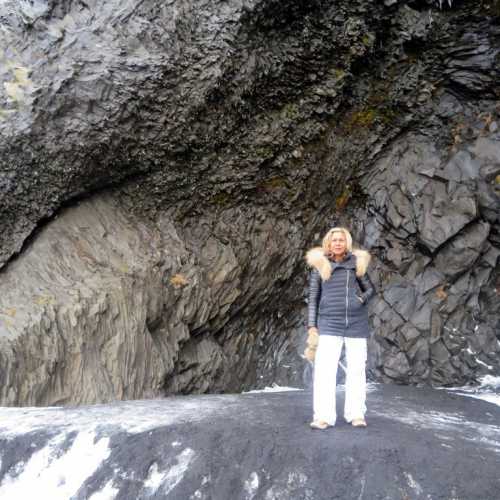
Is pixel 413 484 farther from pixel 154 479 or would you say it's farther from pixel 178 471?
pixel 154 479

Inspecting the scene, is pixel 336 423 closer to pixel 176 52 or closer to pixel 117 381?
pixel 117 381

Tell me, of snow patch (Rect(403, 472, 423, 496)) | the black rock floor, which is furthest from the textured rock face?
snow patch (Rect(403, 472, 423, 496))

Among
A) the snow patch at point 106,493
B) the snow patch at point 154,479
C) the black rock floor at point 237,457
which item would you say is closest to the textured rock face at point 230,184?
the black rock floor at point 237,457

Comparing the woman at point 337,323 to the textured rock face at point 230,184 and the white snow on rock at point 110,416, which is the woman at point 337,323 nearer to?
the white snow on rock at point 110,416

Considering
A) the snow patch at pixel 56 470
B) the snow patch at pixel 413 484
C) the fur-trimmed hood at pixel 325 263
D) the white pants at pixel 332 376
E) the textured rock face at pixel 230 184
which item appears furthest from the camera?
the textured rock face at pixel 230 184

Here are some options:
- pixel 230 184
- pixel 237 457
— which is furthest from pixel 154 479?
pixel 230 184

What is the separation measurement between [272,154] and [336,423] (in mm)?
5324

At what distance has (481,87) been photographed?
8.82 metres

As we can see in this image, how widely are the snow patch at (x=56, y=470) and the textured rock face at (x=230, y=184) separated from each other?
5.36 feet

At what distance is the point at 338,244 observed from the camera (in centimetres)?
402

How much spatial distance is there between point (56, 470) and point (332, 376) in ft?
6.83

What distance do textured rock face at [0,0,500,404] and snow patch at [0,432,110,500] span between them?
1.63 meters

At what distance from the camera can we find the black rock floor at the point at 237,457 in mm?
3145

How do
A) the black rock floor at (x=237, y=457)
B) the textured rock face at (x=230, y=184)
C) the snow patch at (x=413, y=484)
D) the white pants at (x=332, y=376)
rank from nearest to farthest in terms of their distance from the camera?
the snow patch at (x=413, y=484), the black rock floor at (x=237, y=457), the white pants at (x=332, y=376), the textured rock face at (x=230, y=184)
